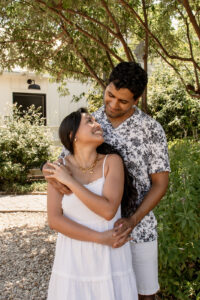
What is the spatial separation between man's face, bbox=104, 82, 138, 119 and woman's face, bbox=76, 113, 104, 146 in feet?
0.80

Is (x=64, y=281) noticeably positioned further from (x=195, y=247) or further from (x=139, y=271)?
(x=195, y=247)

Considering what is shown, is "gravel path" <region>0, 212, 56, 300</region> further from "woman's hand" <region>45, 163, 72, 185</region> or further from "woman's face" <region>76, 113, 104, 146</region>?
"woman's face" <region>76, 113, 104, 146</region>

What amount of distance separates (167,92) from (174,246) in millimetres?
10742

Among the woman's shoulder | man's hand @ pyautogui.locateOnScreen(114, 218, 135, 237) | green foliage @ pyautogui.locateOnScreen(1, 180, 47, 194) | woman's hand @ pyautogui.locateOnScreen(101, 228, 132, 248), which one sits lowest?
green foliage @ pyautogui.locateOnScreen(1, 180, 47, 194)

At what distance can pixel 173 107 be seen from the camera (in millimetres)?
12414

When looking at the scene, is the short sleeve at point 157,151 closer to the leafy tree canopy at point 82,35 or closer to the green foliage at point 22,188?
the leafy tree canopy at point 82,35

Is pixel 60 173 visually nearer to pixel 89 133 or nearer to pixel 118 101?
pixel 89 133

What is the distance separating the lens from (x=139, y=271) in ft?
7.59

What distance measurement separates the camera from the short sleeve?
7.38 ft

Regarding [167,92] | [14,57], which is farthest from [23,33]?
[167,92]

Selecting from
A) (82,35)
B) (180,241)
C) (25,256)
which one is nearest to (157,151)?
(180,241)

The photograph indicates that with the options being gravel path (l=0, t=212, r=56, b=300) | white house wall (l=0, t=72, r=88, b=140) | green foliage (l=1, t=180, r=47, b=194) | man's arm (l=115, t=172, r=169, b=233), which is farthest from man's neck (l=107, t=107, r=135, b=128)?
white house wall (l=0, t=72, r=88, b=140)

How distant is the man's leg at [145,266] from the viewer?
90.0 inches

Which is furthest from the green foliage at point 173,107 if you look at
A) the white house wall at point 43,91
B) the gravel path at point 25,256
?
the gravel path at point 25,256
